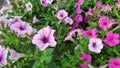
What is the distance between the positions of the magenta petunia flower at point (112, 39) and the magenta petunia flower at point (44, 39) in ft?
1.33

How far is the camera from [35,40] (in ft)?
5.30

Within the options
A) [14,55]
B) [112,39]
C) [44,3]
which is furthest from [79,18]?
[14,55]

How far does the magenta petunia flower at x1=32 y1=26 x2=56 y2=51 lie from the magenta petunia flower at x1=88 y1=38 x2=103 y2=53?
27cm

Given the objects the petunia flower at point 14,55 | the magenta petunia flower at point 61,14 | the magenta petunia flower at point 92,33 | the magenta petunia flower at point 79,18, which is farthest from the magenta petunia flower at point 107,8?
the petunia flower at point 14,55

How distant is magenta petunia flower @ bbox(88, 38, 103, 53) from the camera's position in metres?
1.77

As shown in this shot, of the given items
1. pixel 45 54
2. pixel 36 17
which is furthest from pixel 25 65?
pixel 36 17

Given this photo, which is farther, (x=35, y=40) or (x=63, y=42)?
Result: (x=63, y=42)

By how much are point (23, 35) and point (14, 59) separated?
0.70 ft

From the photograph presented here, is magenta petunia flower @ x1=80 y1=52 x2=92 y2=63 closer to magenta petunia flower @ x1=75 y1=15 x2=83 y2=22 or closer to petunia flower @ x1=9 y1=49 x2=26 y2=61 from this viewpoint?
petunia flower @ x1=9 y1=49 x2=26 y2=61

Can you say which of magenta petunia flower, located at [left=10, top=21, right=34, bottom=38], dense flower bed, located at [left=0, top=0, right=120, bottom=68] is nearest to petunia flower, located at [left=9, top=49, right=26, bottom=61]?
dense flower bed, located at [left=0, top=0, right=120, bottom=68]

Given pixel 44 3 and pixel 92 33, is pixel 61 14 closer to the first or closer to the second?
pixel 44 3

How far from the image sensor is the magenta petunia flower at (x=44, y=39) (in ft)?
5.24

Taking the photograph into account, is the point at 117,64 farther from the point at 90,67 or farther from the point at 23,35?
the point at 23,35

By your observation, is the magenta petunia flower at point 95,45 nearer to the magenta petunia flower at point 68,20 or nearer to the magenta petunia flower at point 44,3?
the magenta petunia flower at point 68,20
